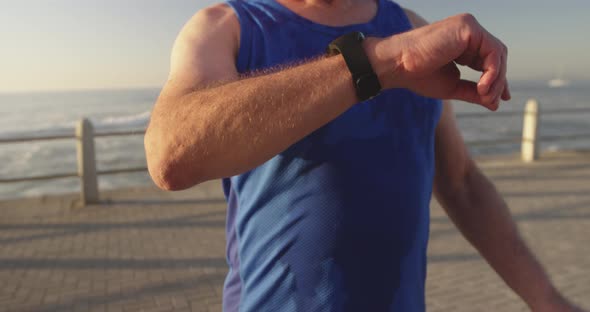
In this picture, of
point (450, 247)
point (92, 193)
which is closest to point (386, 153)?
point (450, 247)

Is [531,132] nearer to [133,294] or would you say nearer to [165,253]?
[165,253]

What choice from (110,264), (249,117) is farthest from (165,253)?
(249,117)

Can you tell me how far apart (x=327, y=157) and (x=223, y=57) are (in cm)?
32

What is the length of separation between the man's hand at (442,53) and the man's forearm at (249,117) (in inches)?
3.6

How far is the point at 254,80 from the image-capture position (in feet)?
2.75

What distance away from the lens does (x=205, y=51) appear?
1.03 metres

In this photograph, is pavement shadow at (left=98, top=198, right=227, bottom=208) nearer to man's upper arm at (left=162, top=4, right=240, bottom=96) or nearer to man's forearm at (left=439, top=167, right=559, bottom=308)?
man's forearm at (left=439, top=167, right=559, bottom=308)

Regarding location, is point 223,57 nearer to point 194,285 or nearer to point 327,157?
point 327,157

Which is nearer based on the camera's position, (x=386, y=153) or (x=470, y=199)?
(x=386, y=153)

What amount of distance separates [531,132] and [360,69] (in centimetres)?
968

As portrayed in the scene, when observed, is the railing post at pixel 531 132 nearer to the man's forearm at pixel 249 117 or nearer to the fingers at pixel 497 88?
the fingers at pixel 497 88

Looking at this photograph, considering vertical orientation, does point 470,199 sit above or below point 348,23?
below

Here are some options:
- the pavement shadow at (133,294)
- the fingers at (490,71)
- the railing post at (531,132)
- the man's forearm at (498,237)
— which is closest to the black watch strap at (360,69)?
the fingers at (490,71)

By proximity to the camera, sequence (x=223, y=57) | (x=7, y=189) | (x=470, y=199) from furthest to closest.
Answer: (x=7, y=189) → (x=470, y=199) → (x=223, y=57)
